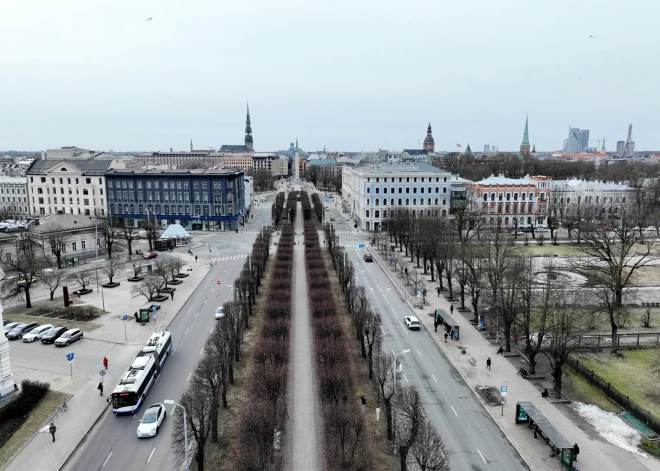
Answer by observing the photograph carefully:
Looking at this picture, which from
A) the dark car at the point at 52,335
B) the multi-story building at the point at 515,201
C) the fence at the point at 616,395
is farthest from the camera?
the multi-story building at the point at 515,201

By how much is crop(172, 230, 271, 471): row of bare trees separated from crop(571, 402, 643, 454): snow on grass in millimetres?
21390

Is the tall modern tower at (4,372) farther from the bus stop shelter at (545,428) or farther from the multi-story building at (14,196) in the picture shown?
the multi-story building at (14,196)

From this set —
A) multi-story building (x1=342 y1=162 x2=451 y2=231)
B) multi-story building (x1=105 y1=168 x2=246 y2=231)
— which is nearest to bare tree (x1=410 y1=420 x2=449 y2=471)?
multi-story building (x1=342 y1=162 x2=451 y2=231)

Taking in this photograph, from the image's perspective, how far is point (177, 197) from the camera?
111m

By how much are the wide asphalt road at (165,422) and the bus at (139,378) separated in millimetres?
643

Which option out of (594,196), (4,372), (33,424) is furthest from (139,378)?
(594,196)

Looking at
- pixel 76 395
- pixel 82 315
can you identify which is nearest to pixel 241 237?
pixel 82 315

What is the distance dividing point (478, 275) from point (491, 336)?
7.73 meters

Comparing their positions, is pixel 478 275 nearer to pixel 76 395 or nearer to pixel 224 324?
pixel 224 324

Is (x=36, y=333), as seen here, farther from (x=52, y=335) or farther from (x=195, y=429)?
(x=195, y=429)

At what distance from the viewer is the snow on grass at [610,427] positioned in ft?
93.3

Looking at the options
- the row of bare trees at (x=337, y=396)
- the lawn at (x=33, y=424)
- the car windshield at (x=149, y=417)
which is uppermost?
the row of bare trees at (x=337, y=396)

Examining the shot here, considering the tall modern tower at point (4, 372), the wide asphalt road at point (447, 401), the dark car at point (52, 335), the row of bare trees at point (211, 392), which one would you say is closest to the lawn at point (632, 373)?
the wide asphalt road at point (447, 401)

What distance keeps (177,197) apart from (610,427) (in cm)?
9986
